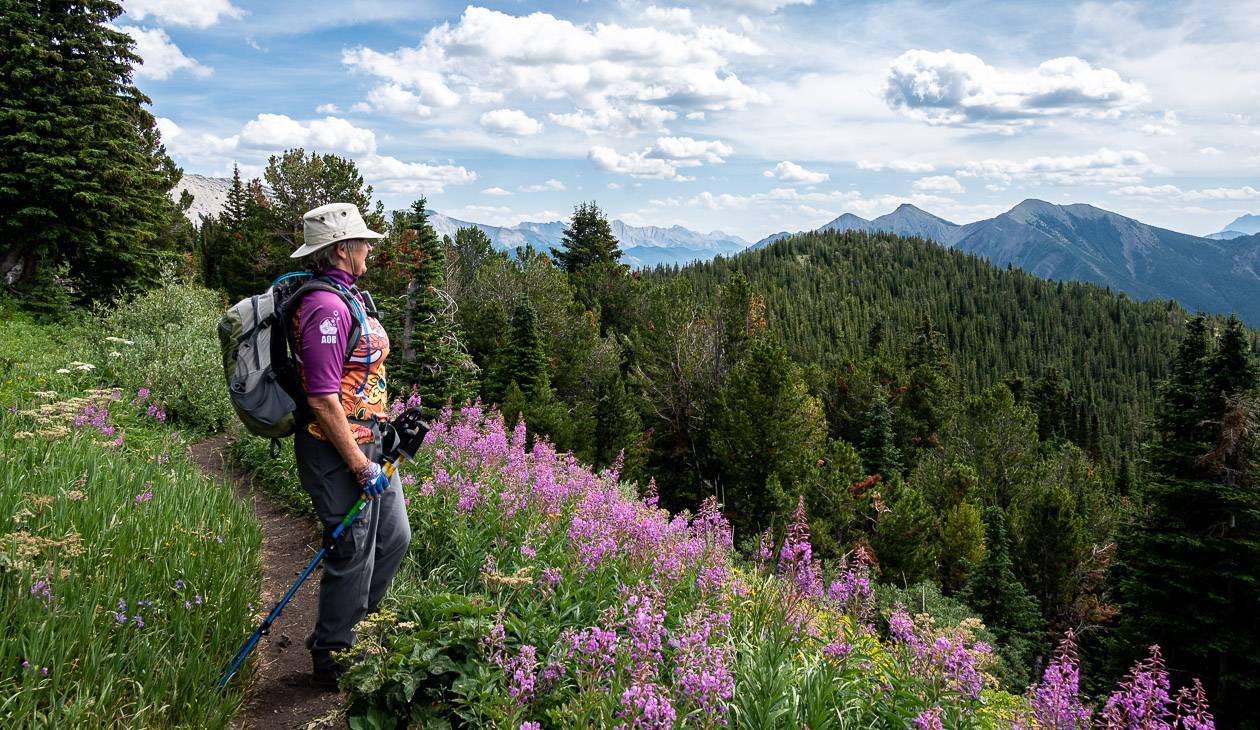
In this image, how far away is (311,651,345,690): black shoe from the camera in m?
3.99

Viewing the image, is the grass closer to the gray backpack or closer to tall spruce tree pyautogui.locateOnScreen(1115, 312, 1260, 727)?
the gray backpack

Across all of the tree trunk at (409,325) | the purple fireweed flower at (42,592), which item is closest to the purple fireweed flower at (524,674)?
the purple fireweed flower at (42,592)

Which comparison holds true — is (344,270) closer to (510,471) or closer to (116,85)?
(510,471)

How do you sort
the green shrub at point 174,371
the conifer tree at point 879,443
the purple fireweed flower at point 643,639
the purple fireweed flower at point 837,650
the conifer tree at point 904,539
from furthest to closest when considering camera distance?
the conifer tree at point 879,443 < the conifer tree at point 904,539 < the green shrub at point 174,371 < the purple fireweed flower at point 837,650 < the purple fireweed flower at point 643,639

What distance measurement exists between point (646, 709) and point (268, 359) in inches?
104

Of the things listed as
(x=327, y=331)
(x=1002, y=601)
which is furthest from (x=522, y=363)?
(x=327, y=331)

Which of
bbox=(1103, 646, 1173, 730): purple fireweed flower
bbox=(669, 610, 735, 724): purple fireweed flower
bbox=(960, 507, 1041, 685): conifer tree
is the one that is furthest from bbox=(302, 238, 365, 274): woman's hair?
bbox=(960, 507, 1041, 685): conifer tree

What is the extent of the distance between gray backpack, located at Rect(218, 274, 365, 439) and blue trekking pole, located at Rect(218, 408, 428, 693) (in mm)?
549

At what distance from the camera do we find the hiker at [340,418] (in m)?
3.56

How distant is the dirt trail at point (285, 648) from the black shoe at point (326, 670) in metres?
0.04

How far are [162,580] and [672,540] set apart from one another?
309 centimetres

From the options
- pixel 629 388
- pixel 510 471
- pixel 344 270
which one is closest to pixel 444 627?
pixel 344 270

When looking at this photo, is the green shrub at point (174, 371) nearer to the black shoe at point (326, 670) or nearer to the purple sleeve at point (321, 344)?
the black shoe at point (326, 670)

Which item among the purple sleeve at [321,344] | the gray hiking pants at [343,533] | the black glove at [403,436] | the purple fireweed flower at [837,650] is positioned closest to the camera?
the purple sleeve at [321,344]
